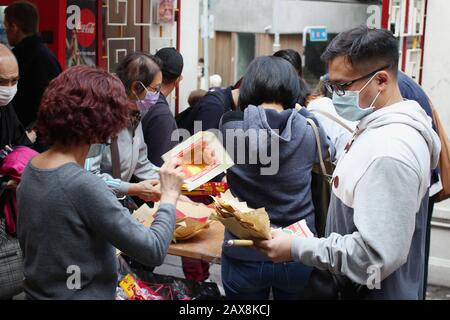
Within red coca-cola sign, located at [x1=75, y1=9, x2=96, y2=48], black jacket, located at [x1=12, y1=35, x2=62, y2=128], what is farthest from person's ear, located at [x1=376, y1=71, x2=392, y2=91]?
red coca-cola sign, located at [x1=75, y1=9, x2=96, y2=48]

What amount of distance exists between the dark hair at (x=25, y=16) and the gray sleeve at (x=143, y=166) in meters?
1.60

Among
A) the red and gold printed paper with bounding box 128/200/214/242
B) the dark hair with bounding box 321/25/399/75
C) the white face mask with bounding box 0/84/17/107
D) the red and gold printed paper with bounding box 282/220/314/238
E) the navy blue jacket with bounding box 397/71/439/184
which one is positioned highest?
the dark hair with bounding box 321/25/399/75

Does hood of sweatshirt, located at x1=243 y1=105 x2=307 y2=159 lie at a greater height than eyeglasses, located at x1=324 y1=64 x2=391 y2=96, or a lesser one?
lesser

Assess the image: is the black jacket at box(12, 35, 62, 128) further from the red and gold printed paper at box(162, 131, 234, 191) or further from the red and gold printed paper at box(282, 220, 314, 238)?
the red and gold printed paper at box(282, 220, 314, 238)

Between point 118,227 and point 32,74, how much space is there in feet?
10.4

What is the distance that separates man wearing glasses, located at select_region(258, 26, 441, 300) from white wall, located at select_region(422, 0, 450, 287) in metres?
3.48

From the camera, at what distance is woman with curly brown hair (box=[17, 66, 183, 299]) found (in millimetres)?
2334

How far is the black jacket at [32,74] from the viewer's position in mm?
5188

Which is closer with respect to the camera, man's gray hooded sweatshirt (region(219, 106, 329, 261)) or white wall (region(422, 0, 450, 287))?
man's gray hooded sweatshirt (region(219, 106, 329, 261))

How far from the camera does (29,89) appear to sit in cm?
526

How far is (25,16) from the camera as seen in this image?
17.0ft

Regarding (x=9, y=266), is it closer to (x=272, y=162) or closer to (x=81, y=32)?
(x=272, y=162)

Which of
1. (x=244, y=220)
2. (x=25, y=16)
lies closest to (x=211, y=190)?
(x=244, y=220)
